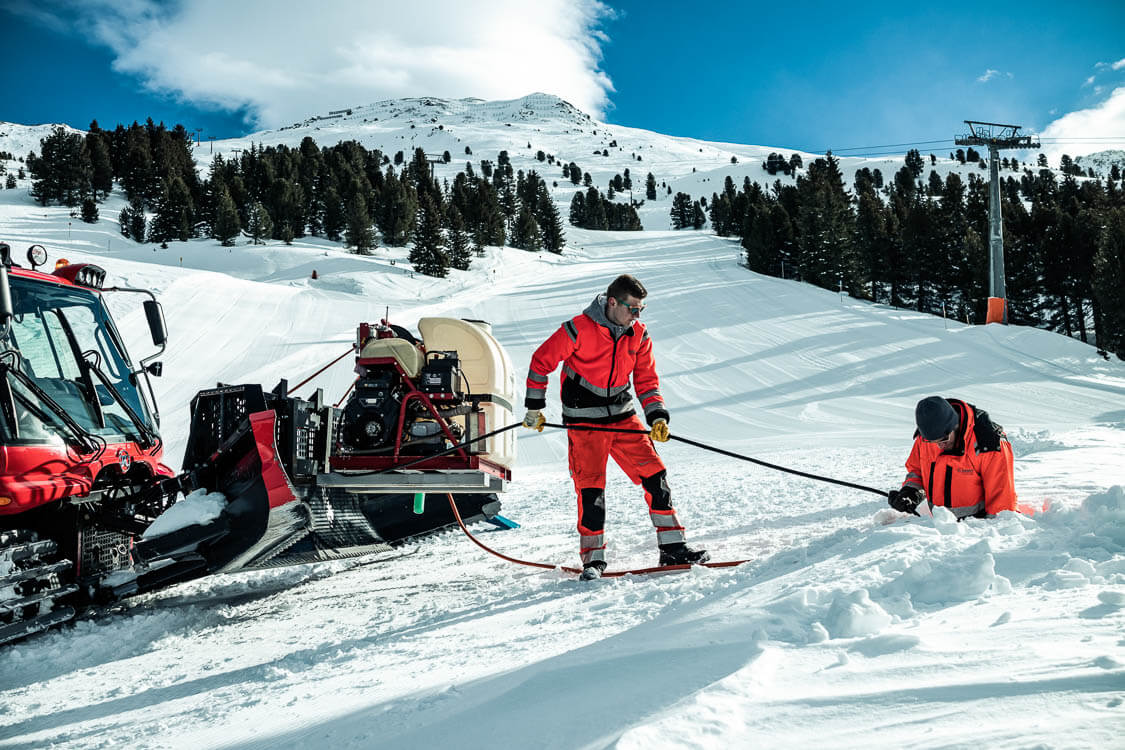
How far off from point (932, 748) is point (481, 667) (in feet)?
5.69

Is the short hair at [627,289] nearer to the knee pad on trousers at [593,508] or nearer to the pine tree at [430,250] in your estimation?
the knee pad on trousers at [593,508]

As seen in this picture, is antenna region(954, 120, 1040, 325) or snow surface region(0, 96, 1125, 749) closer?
→ snow surface region(0, 96, 1125, 749)

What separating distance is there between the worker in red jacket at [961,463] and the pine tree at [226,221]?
4714 centimetres

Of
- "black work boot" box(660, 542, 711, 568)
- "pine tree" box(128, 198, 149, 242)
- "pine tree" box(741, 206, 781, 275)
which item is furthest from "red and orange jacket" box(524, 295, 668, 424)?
"pine tree" box(128, 198, 149, 242)

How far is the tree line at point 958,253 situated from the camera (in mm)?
30469

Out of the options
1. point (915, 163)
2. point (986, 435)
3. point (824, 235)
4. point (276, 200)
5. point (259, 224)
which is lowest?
point (986, 435)

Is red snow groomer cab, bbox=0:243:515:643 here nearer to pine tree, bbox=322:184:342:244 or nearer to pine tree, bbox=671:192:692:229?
pine tree, bbox=322:184:342:244

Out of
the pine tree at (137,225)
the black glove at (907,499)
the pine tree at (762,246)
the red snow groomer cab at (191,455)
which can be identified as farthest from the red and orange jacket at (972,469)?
the pine tree at (137,225)

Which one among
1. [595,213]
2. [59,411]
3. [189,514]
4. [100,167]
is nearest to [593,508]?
[189,514]

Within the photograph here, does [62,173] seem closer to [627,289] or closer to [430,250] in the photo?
[430,250]

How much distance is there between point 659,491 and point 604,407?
662mm

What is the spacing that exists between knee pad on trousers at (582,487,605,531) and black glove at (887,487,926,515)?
1849 millimetres

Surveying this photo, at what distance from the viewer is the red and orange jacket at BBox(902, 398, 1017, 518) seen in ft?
12.6

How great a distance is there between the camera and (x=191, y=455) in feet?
14.4
